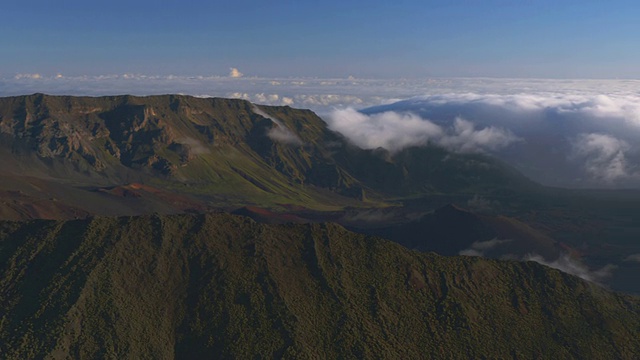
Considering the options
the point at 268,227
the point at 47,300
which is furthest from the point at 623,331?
the point at 47,300

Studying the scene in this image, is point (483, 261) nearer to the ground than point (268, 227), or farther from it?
nearer to the ground

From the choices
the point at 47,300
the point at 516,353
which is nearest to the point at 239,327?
the point at 47,300

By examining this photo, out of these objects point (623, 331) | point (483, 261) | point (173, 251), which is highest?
point (173, 251)

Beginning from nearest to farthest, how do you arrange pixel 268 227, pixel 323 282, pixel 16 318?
pixel 16 318 < pixel 323 282 < pixel 268 227

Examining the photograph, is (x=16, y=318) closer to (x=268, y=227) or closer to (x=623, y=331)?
(x=268, y=227)

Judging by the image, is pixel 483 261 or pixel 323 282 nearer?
pixel 323 282

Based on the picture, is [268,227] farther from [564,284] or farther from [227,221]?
[564,284]

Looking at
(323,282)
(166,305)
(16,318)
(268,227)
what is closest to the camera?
(16,318)
